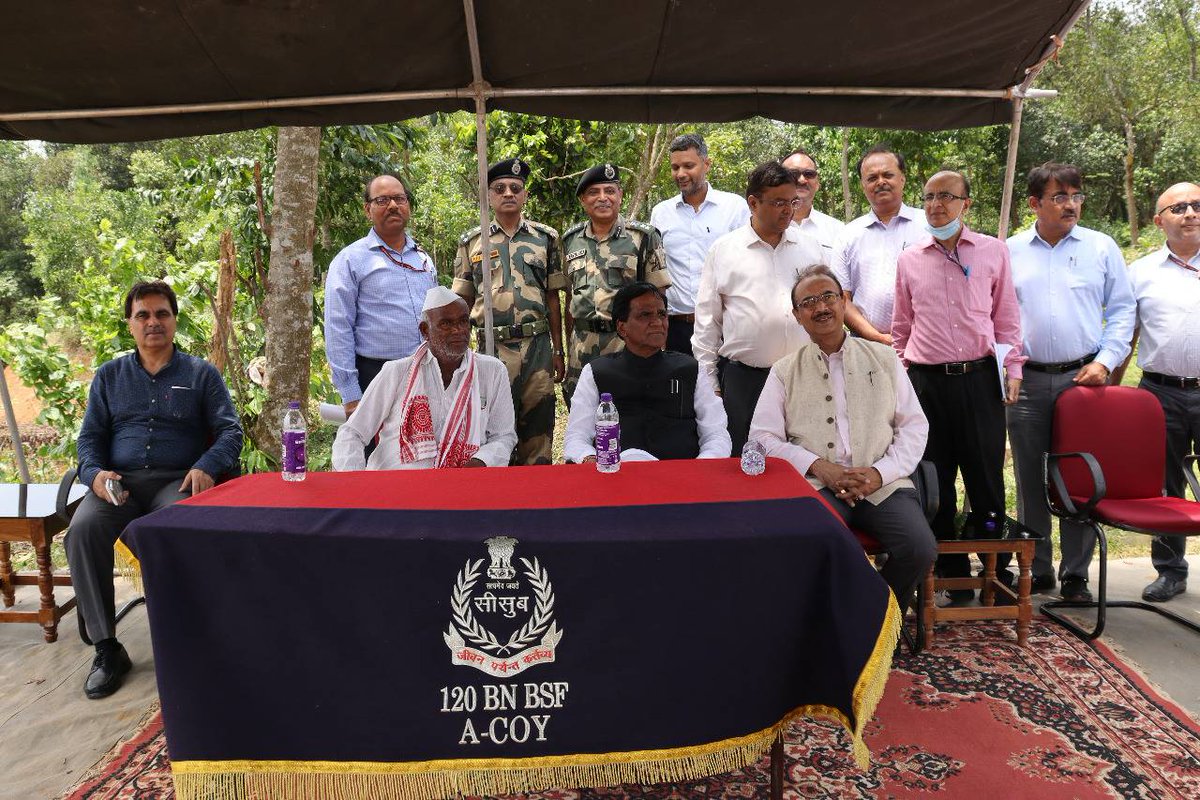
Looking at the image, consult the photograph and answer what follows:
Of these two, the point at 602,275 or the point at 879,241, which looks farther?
the point at 879,241

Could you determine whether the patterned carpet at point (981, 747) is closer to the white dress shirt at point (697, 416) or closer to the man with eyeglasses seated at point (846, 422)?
the man with eyeglasses seated at point (846, 422)

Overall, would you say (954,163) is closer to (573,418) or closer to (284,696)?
(573,418)

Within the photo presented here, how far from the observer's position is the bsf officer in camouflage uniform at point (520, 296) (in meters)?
4.52

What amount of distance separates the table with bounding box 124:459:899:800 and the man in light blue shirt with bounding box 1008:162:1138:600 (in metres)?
2.52

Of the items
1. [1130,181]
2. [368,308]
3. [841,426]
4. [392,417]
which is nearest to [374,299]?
[368,308]

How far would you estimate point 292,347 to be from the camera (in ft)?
19.3

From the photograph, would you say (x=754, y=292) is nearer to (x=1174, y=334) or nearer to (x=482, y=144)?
(x=482, y=144)

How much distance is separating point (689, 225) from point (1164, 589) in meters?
3.33

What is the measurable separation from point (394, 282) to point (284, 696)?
2.59 m

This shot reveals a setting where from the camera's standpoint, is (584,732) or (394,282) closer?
(584,732)

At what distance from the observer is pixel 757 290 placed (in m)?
4.11

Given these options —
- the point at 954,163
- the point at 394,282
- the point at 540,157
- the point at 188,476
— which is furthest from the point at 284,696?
the point at 954,163

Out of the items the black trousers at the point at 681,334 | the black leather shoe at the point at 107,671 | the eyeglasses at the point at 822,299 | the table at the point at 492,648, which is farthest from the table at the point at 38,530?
the eyeglasses at the point at 822,299

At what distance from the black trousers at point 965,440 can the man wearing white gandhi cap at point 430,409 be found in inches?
87.7
